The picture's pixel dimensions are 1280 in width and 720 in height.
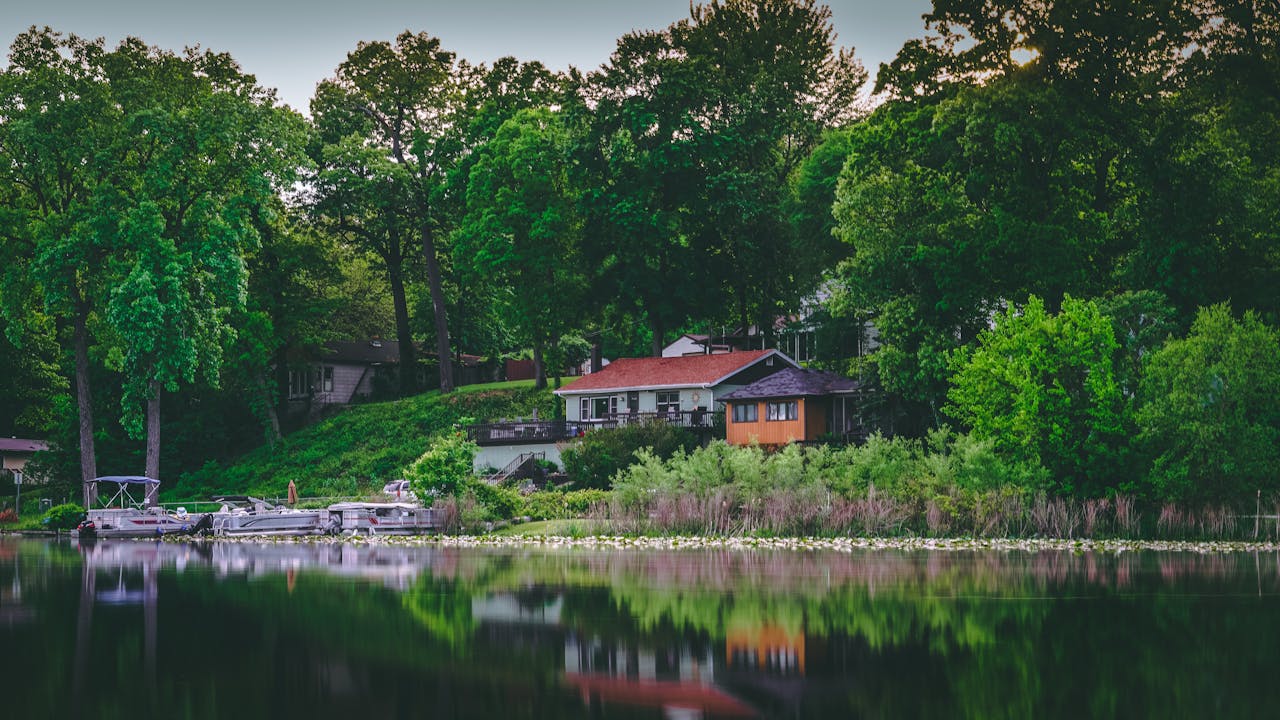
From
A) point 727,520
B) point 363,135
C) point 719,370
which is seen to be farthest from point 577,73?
point 727,520

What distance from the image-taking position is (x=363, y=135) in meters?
79.6

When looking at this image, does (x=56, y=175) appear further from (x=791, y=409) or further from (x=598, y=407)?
(x=791, y=409)

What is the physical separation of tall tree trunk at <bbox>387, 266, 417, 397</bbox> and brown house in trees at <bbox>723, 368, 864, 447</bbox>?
27.9m

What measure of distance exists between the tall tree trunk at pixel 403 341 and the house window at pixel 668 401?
2119 cm

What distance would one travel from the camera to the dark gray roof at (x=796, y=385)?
60.9 meters

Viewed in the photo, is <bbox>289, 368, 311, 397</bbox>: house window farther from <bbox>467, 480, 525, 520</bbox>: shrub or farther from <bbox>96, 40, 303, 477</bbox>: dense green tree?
<bbox>467, 480, 525, 520</bbox>: shrub

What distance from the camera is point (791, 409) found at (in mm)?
61562

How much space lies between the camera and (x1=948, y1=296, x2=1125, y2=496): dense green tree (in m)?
38.8

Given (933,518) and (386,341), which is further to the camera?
(386,341)

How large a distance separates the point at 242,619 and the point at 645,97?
58.3 m

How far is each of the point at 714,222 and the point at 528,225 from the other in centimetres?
1042

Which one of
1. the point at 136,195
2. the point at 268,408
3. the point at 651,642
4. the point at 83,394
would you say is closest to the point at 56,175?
the point at 136,195

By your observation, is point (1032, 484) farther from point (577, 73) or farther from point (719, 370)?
point (577, 73)

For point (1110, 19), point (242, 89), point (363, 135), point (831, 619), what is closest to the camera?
point (831, 619)
